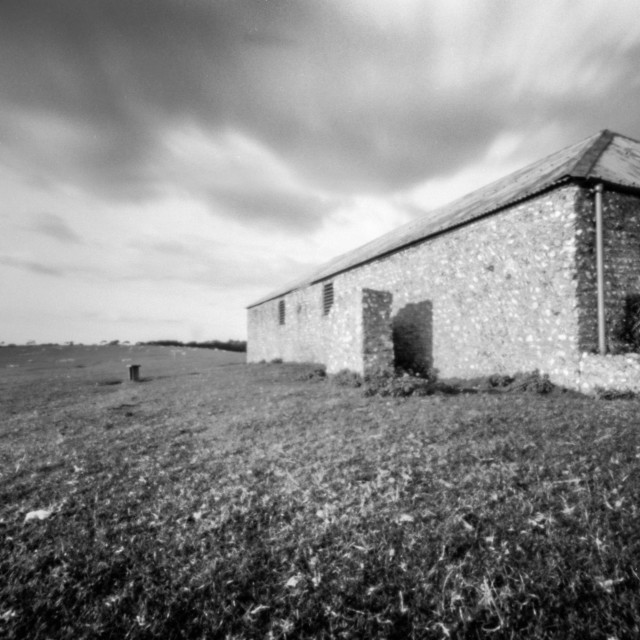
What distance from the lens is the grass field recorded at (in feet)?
7.70

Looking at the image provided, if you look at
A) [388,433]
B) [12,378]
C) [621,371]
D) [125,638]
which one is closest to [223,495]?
[125,638]

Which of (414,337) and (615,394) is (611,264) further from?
(414,337)

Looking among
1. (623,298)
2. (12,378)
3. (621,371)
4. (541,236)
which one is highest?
(541,236)

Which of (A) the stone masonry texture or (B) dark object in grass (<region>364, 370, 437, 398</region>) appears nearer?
(A) the stone masonry texture

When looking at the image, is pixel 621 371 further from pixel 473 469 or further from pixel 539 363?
pixel 473 469

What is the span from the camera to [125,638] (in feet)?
7.39

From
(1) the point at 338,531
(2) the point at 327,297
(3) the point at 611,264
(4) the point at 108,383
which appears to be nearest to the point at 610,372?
(3) the point at 611,264

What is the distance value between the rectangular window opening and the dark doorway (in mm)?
5300

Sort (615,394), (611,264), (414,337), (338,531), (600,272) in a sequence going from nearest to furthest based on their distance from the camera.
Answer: (338,531), (615,394), (600,272), (611,264), (414,337)

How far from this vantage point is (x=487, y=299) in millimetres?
10312

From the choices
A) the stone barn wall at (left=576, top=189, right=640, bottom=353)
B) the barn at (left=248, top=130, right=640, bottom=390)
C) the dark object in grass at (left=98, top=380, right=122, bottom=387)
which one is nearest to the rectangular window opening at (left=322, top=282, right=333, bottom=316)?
the barn at (left=248, top=130, right=640, bottom=390)

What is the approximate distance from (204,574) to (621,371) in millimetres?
8647

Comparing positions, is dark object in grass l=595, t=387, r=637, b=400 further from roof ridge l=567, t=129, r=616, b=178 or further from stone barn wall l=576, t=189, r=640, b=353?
roof ridge l=567, t=129, r=616, b=178

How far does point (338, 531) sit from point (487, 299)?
8964mm
